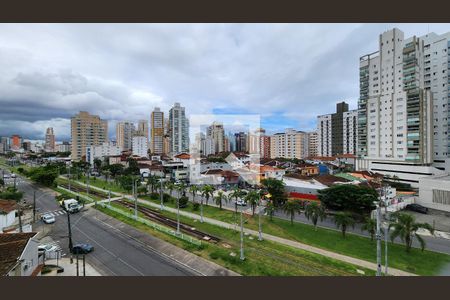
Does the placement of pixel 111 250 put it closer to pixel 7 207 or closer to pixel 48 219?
pixel 48 219

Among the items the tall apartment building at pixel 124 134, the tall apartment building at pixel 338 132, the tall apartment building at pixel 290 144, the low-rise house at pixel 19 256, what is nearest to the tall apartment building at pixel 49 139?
the tall apartment building at pixel 124 134

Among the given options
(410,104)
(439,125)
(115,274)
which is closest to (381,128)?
(410,104)

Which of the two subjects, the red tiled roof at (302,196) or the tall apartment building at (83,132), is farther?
the tall apartment building at (83,132)

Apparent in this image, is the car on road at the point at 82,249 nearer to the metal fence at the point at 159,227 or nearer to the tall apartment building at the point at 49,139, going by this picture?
the metal fence at the point at 159,227

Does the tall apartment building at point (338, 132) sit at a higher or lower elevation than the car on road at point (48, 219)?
higher

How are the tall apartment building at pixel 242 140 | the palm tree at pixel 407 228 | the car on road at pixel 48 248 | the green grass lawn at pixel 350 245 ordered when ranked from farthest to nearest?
the tall apartment building at pixel 242 140 < the car on road at pixel 48 248 < the palm tree at pixel 407 228 < the green grass lawn at pixel 350 245

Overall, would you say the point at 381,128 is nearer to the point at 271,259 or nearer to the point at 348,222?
the point at 348,222
